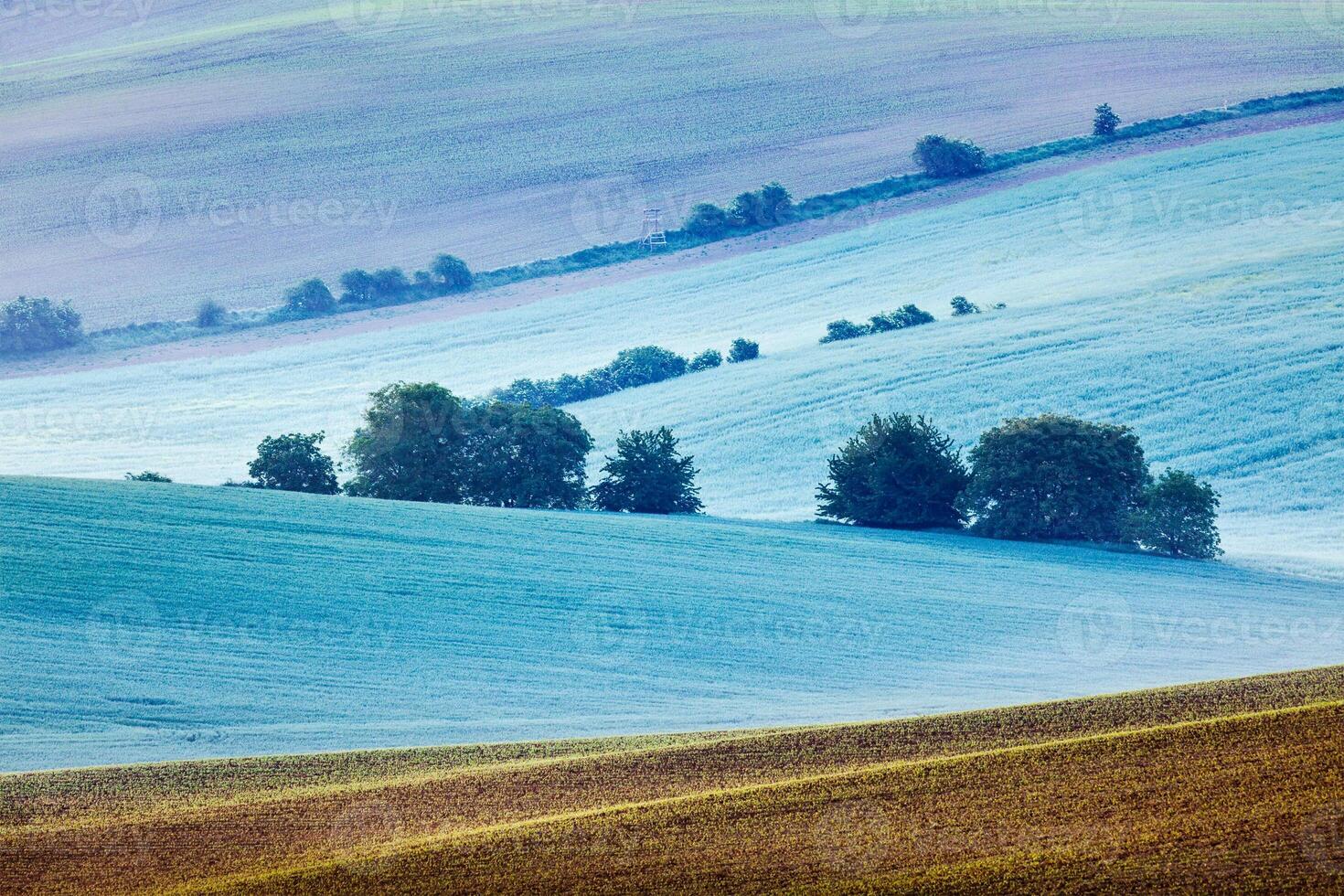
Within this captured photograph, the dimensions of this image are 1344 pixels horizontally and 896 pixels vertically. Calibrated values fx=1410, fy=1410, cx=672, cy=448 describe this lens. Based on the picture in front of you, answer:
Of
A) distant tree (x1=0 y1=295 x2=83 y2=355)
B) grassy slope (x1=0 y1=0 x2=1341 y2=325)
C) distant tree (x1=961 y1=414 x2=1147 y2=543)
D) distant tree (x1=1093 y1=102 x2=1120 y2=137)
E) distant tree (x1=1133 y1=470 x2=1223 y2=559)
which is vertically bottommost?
distant tree (x1=1133 y1=470 x2=1223 y2=559)

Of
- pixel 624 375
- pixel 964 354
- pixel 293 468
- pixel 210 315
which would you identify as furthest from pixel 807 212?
pixel 293 468

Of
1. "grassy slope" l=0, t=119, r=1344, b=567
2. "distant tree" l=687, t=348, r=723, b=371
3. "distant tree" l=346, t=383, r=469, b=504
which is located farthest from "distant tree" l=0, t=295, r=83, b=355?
"distant tree" l=346, t=383, r=469, b=504

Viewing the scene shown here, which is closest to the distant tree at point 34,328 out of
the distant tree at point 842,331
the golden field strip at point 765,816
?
the distant tree at point 842,331

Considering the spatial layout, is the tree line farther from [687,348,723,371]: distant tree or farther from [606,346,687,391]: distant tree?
[687,348,723,371]: distant tree

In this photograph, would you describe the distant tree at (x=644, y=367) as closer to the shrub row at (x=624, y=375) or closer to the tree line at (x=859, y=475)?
the shrub row at (x=624, y=375)

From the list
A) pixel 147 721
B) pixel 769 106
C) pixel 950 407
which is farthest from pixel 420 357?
pixel 147 721

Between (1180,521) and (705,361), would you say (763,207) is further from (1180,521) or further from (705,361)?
(1180,521)
